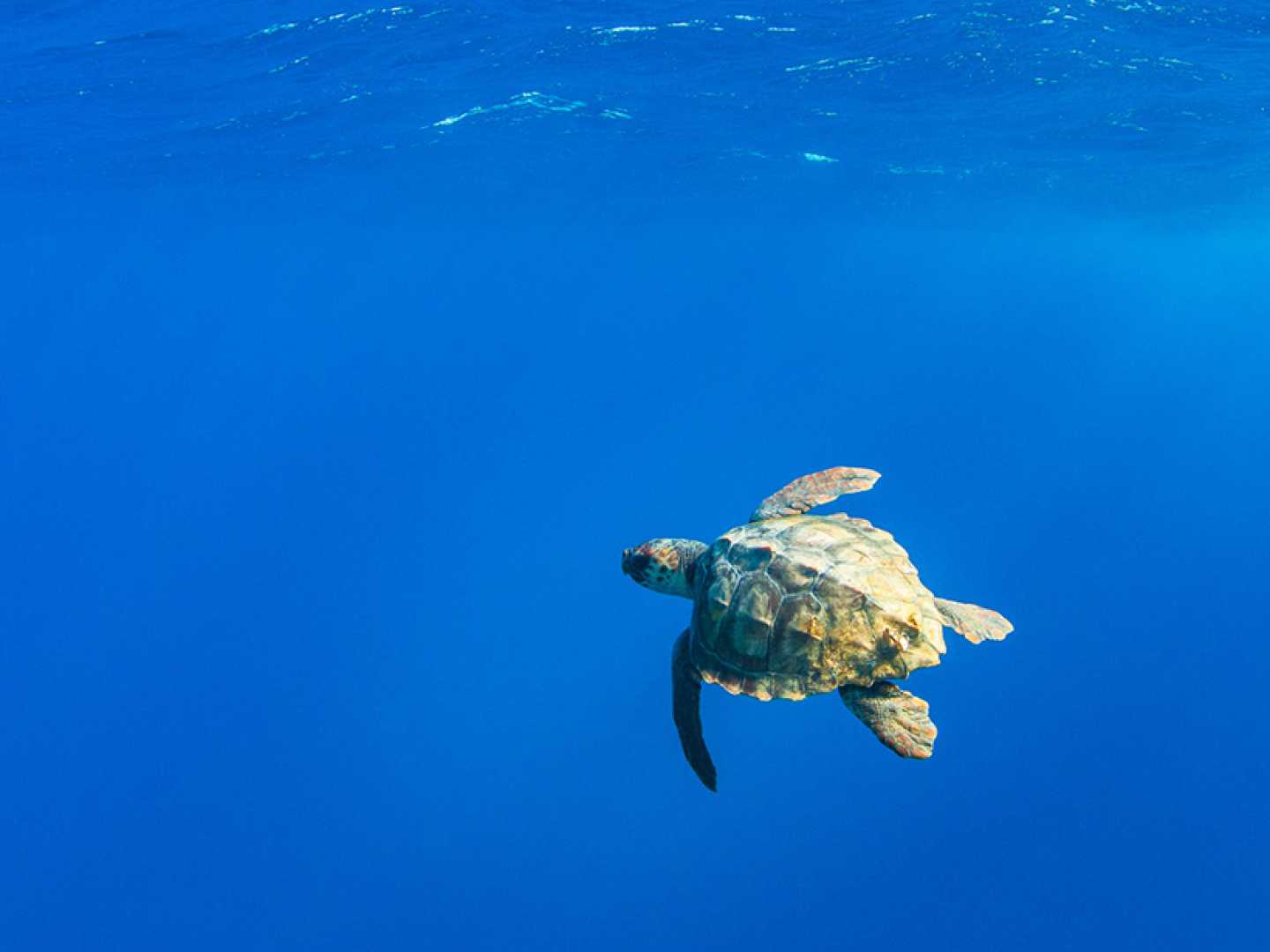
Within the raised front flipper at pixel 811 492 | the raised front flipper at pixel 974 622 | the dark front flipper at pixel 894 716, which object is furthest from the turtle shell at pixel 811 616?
the raised front flipper at pixel 811 492

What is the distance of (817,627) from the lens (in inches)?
207

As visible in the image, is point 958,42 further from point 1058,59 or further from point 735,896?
point 735,896

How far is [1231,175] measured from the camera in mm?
24141

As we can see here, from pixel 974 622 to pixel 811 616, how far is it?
1.65 meters

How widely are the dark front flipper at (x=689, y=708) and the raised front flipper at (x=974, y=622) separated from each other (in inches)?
79.8

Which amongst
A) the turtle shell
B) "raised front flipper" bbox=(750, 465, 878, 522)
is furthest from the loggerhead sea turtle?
"raised front flipper" bbox=(750, 465, 878, 522)

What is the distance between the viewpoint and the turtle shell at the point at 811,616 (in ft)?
17.1

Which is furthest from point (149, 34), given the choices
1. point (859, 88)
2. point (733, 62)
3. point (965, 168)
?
point (965, 168)

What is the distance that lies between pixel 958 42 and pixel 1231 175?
1809cm

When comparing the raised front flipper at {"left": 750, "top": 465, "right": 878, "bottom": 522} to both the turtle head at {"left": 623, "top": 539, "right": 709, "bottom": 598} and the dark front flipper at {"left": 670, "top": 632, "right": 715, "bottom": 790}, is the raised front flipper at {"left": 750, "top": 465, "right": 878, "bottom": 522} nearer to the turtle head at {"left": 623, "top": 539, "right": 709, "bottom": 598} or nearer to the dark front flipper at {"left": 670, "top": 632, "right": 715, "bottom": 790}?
the turtle head at {"left": 623, "top": 539, "right": 709, "bottom": 598}

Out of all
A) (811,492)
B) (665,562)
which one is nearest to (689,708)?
(665,562)

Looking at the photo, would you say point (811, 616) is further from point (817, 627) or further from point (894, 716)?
point (894, 716)

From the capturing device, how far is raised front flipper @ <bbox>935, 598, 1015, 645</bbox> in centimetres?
591

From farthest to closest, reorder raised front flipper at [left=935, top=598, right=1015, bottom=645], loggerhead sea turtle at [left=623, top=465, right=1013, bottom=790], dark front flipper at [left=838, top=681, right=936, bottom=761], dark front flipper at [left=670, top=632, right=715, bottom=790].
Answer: raised front flipper at [left=935, top=598, right=1015, bottom=645] → dark front flipper at [left=670, top=632, right=715, bottom=790] → loggerhead sea turtle at [left=623, top=465, right=1013, bottom=790] → dark front flipper at [left=838, top=681, right=936, bottom=761]
